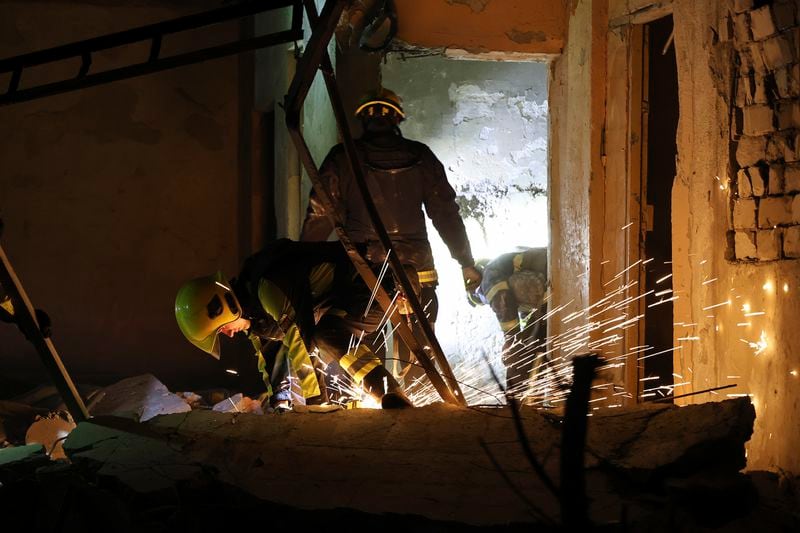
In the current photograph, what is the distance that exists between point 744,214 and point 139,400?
14.1 ft

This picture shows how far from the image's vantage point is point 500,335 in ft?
24.7

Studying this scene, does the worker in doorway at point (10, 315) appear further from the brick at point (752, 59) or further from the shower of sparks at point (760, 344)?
the brick at point (752, 59)

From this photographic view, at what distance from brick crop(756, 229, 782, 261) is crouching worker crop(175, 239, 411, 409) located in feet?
6.27

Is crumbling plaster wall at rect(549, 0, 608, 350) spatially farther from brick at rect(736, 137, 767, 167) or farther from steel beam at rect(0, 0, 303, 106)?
steel beam at rect(0, 0, 303, 106)

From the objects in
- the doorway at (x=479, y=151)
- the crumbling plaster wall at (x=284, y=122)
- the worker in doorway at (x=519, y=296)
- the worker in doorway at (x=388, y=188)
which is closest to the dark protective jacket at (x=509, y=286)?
the worker in doorway at (x=519, y=296)

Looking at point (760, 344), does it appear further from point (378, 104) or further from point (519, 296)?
point (378, 104)

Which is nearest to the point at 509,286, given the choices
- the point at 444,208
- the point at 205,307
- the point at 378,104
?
the point at 444,208

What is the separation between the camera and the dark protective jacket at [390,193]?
5.25m

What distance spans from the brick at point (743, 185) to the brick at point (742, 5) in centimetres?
67

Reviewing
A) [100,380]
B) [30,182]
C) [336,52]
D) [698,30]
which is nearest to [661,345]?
[698,30]

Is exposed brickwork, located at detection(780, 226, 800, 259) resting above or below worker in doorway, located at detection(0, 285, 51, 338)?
above

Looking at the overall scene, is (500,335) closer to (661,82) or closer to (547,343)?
(547,343)

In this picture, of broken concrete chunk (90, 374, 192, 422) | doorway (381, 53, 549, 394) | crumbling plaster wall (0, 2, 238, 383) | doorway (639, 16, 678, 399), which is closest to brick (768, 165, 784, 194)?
doorway (639, 16, 678, 399)

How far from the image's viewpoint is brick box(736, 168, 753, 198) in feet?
10.7
